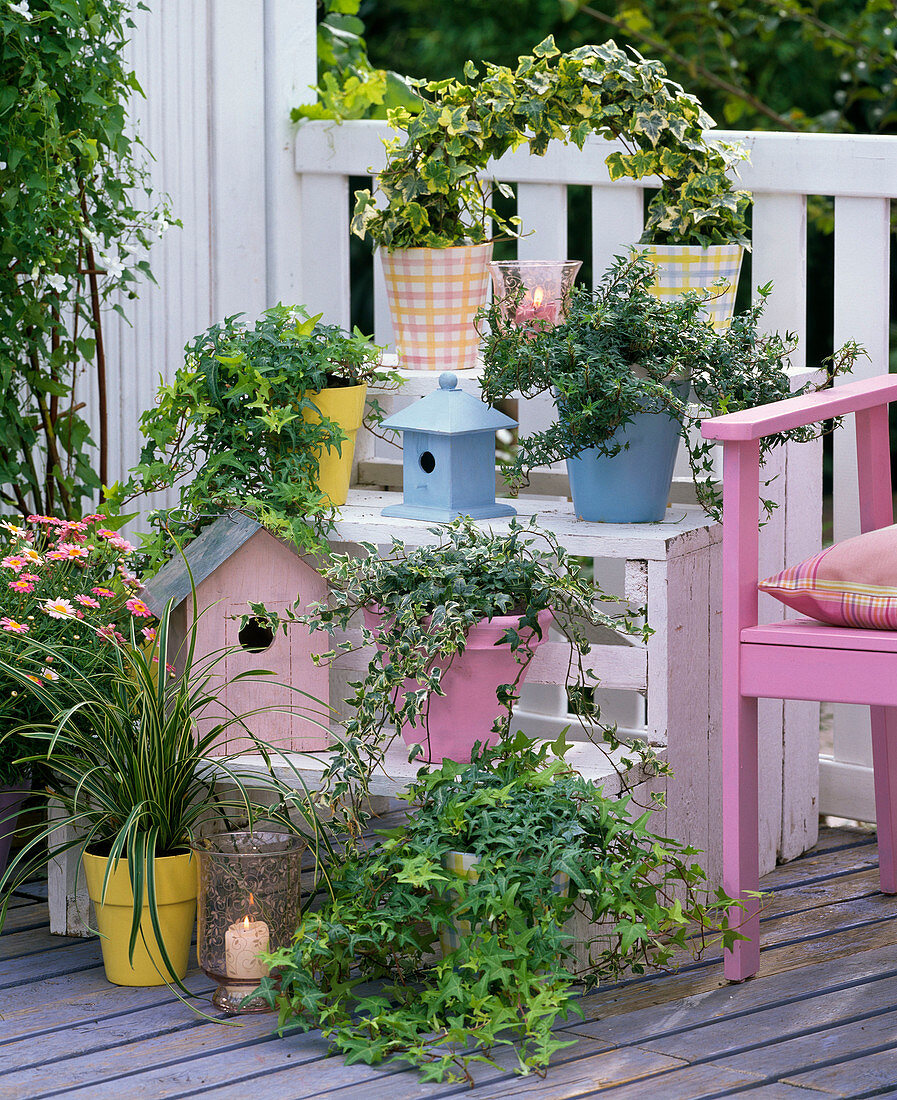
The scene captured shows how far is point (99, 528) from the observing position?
2707 millimetres

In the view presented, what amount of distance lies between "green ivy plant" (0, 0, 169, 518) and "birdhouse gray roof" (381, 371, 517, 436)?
69 cm

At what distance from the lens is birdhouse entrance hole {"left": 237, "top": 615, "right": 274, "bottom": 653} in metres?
2.56

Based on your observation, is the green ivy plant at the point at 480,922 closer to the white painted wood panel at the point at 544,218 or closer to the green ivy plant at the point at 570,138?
the green ivy plant at the point at 570,138

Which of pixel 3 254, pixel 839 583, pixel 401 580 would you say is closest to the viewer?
pixel 839 583

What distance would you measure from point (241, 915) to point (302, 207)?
180cm

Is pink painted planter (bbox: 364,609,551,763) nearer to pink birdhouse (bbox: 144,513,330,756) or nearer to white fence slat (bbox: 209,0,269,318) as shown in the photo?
pink birdhouse (bbox: 144,513,330,756)

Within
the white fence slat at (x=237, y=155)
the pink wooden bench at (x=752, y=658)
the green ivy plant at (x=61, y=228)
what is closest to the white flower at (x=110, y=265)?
the green ivy plant at (x=61, y=228)

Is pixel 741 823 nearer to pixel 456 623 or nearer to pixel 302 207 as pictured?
pixel 456 623

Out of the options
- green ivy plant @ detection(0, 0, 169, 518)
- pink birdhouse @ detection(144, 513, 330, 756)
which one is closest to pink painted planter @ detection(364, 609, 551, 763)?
pink birdhouse @ detection(144, 513, 330, 756)

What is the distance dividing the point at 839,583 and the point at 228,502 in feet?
3.16

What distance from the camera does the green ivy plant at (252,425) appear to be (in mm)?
2562

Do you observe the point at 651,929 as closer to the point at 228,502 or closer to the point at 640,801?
the point at 640,801

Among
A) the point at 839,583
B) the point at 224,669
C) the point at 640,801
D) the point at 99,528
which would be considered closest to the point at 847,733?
the point at 640,801

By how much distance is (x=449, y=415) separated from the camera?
8.40 ft
